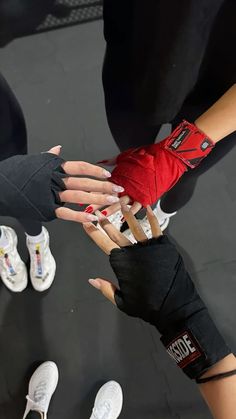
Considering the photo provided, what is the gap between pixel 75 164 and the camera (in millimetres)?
700

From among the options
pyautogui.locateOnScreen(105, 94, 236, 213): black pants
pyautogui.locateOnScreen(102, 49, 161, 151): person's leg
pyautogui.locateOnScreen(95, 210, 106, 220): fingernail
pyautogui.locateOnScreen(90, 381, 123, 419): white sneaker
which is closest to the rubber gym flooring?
pyautogui.locateOnScreen(90, 381, 123, 419): white sneaker

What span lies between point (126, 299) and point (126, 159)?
0.28 metres

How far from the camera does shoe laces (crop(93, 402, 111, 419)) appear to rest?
3.71 ft

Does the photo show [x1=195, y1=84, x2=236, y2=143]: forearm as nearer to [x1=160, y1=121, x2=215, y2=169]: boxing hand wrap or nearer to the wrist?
[x1=160, y1=121, x2=215, y2=169]: boxing hand wrap

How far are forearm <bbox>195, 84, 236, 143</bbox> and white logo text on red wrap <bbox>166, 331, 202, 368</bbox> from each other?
0.38 m

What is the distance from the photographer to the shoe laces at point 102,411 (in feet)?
3.71

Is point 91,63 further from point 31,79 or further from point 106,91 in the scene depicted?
point 106,91

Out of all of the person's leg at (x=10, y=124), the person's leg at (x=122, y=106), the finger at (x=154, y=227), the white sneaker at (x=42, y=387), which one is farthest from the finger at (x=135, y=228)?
the white sneaker at (x=42, y=387)

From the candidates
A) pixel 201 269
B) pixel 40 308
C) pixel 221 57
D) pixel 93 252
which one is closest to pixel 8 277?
pixel 40 308

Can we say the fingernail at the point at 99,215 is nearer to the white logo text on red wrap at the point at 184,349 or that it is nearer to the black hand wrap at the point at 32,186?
the black hand wrap at the point at 32,186

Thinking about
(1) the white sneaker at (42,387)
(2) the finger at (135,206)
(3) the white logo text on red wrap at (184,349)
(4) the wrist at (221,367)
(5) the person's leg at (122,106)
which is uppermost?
(5) the person's leg at (122,106)

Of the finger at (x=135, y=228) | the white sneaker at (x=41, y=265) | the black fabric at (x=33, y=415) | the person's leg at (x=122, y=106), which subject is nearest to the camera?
the finger at (x=135, y=228)

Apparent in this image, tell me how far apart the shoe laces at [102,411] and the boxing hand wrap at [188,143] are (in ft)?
2.55

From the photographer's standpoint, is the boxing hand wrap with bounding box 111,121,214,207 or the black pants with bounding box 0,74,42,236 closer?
the boxing hand wrap with bounding box 111,121,214,207
